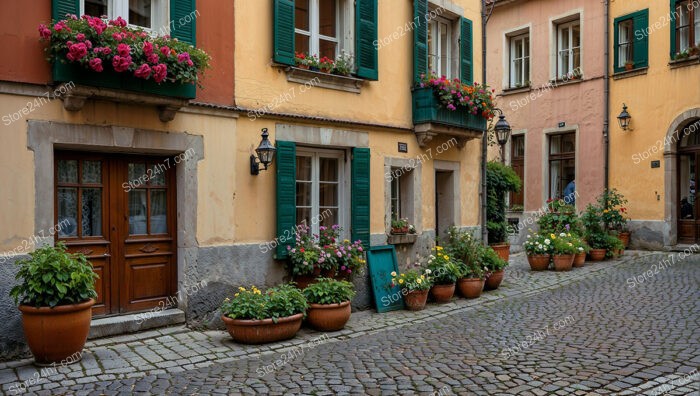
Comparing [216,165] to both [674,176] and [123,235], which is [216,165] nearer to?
[123,235]

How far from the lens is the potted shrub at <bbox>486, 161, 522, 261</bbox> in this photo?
43.3ft

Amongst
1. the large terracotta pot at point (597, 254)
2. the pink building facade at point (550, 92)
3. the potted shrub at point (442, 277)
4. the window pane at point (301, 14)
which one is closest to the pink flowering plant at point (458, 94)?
the window pane at point (301, 14)

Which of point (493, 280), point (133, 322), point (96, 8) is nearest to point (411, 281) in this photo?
point (493, 280)

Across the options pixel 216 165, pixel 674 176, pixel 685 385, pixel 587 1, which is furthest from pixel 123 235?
pixel 587 1

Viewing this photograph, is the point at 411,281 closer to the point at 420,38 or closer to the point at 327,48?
the point at 327,48

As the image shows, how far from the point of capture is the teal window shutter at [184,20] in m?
7.14

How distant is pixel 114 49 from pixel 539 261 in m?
9.96

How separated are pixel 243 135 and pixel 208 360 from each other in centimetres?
316

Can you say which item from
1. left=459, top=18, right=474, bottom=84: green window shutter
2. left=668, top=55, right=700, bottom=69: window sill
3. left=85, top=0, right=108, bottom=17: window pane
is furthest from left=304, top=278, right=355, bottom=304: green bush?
left=668, top=55, right=700, bottom=69: window sill

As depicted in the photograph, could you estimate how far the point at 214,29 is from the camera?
763cm

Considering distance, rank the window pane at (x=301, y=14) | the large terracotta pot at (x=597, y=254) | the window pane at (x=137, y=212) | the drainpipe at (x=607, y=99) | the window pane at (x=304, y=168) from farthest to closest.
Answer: the drainpipe at (x=607, y=99) < the large terracotta pot at (x=597, y=254) < the window pane at (x=304, y=168) < the window pane at (x=301, y=14) < the window pane at (x=137, y=212)

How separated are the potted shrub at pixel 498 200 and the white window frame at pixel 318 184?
4.83 metres

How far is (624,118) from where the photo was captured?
15.6m

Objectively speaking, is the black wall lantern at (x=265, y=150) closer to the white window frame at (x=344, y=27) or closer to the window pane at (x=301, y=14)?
the window pane at (x=301, y=14)
